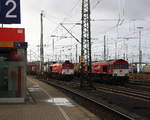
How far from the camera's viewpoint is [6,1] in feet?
53.8

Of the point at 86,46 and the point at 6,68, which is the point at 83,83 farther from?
the point at 6,68

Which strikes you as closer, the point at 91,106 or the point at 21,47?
the point at 21,47

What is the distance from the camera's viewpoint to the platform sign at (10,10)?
53.5ft

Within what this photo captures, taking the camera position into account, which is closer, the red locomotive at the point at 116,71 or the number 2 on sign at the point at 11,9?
the number 2 on sign at the point at 11,9

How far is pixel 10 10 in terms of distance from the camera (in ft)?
53.8

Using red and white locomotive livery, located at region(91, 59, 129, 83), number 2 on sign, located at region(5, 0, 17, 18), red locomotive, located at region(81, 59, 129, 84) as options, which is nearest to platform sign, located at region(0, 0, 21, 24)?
number 2 on sign, located at region(5, 0, 17, 18)

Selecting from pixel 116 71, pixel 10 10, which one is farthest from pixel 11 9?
pixel 116 71

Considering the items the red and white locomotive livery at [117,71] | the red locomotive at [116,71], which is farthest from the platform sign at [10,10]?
the red and white locomotive livery at [117,71]

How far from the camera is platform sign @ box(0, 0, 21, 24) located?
1630cm

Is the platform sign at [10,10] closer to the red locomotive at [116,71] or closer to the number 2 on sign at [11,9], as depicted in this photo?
the number 2 on sign at [11,9]

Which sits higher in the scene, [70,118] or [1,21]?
[1,21]

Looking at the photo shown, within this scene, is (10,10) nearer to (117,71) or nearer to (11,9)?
(11,9)

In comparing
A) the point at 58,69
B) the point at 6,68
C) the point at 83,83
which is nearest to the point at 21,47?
the point at 6,68

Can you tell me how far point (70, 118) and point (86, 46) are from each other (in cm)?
1665
